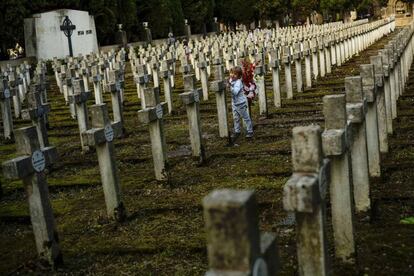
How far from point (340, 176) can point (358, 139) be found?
92cm

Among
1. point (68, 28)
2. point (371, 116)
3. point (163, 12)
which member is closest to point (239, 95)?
point (371, 116)

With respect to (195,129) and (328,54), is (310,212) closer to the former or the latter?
(195,129)

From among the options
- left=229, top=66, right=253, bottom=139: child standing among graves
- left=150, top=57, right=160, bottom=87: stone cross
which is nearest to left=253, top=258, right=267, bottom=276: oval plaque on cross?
left=229, top=66, right=253, bottom=139: child standing among graves

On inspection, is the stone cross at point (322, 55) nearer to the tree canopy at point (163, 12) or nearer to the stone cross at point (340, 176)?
the stone cross at point (340, 176)

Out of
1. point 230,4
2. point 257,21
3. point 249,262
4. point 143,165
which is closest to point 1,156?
point 143,165

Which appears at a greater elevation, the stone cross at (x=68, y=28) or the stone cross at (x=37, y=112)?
the stone cross at (x=68, y=28)

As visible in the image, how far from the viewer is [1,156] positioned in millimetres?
10531

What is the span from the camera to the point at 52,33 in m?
32.4

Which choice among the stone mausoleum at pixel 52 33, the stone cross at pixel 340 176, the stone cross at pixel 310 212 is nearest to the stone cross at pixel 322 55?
the stone cross at pixel 340 176

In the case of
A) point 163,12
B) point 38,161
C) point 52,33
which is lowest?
point 38,161

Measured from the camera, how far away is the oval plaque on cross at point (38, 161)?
5043mm

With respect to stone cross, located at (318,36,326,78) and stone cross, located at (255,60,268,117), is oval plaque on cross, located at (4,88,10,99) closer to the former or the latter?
stone cross, located at (255,60,268,117)

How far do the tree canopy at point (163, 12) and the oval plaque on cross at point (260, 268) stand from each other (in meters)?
30.6

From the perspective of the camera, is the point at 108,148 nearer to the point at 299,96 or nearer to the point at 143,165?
the point at 143,165
